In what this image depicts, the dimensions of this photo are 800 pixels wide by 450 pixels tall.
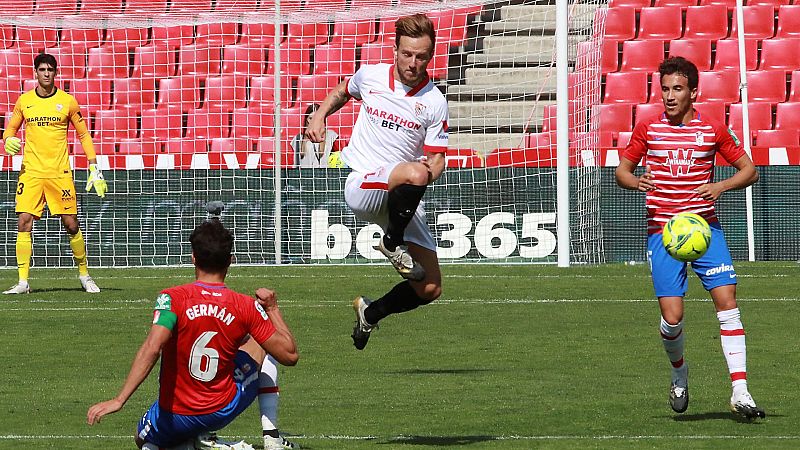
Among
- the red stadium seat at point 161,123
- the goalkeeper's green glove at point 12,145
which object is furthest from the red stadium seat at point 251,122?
the goalkeeper's green glove at point 12,145

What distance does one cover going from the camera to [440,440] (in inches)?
302

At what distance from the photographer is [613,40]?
81.6ft

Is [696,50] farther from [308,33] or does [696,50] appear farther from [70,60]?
[70,60]

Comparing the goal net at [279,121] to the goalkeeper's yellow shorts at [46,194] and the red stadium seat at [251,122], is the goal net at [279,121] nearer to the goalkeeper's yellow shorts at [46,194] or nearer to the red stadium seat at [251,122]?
the red stadium seat at [251,122]

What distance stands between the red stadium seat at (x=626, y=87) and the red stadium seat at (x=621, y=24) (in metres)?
0.89

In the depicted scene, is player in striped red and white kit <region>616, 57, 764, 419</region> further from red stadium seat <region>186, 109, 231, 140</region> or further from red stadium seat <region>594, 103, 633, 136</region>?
red stadium seat <region>186, 109, 231, 140</region>

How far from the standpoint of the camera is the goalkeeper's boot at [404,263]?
8836 mm

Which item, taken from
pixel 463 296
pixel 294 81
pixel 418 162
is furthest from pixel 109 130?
pixel 418 162

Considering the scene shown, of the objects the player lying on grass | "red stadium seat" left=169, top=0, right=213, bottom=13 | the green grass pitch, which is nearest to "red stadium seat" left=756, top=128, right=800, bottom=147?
the green grass pitch

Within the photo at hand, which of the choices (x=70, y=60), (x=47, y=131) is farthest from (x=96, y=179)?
(x=70, y=60)

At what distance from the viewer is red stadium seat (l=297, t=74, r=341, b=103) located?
80.8ft

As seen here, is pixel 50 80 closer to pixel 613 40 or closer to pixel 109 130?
pixel 109 130

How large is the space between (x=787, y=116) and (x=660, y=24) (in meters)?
2.73

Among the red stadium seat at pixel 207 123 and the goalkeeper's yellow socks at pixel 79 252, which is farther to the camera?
the red stadium seat at pixel 207 123
